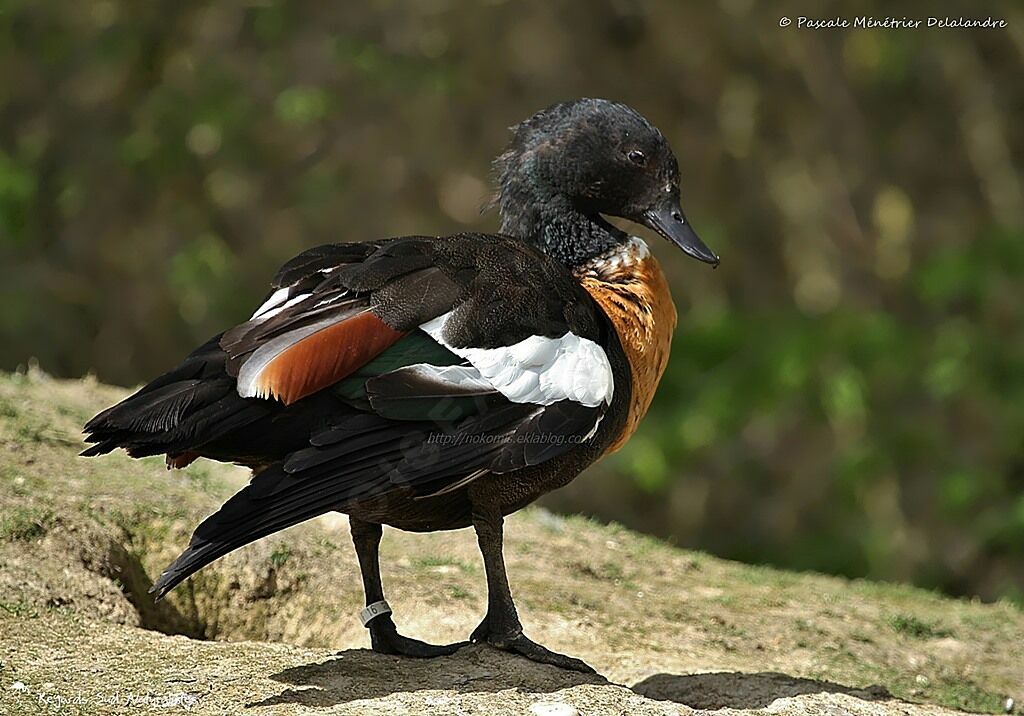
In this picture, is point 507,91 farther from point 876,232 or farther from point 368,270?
point 368,270

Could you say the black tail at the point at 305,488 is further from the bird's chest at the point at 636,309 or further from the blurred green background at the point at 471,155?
the blurred green background at the point at 471,155

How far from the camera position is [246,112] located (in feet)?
33.8

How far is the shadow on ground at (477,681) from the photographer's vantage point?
371 cm

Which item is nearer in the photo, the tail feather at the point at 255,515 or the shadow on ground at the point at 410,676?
the tail feather at the point at 255,515

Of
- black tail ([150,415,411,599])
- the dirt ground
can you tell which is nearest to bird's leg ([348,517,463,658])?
the dirt ground

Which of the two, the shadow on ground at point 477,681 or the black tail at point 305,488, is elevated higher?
the black tail at point 305,488

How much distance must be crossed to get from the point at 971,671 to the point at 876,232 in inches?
221

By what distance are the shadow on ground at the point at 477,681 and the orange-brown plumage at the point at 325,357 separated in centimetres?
78

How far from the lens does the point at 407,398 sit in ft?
11.9

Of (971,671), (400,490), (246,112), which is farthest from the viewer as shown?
(246,112)

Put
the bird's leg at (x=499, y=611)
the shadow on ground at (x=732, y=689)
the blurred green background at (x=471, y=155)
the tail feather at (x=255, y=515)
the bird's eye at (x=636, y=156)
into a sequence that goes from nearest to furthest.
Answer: the tail feather at (x=255, y=515), the bird's leg at (x=499, y=611), the shadow on ground at (x=732, y=689), the bird's eye at (x=636, y=156), the blurred green background at (x=471, y=155)

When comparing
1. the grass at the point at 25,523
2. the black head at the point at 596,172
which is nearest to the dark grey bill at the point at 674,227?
the black head at the point at 596,172

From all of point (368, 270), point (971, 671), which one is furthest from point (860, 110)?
point (368, 270)

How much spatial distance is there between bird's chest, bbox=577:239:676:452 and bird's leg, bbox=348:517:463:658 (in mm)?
794
